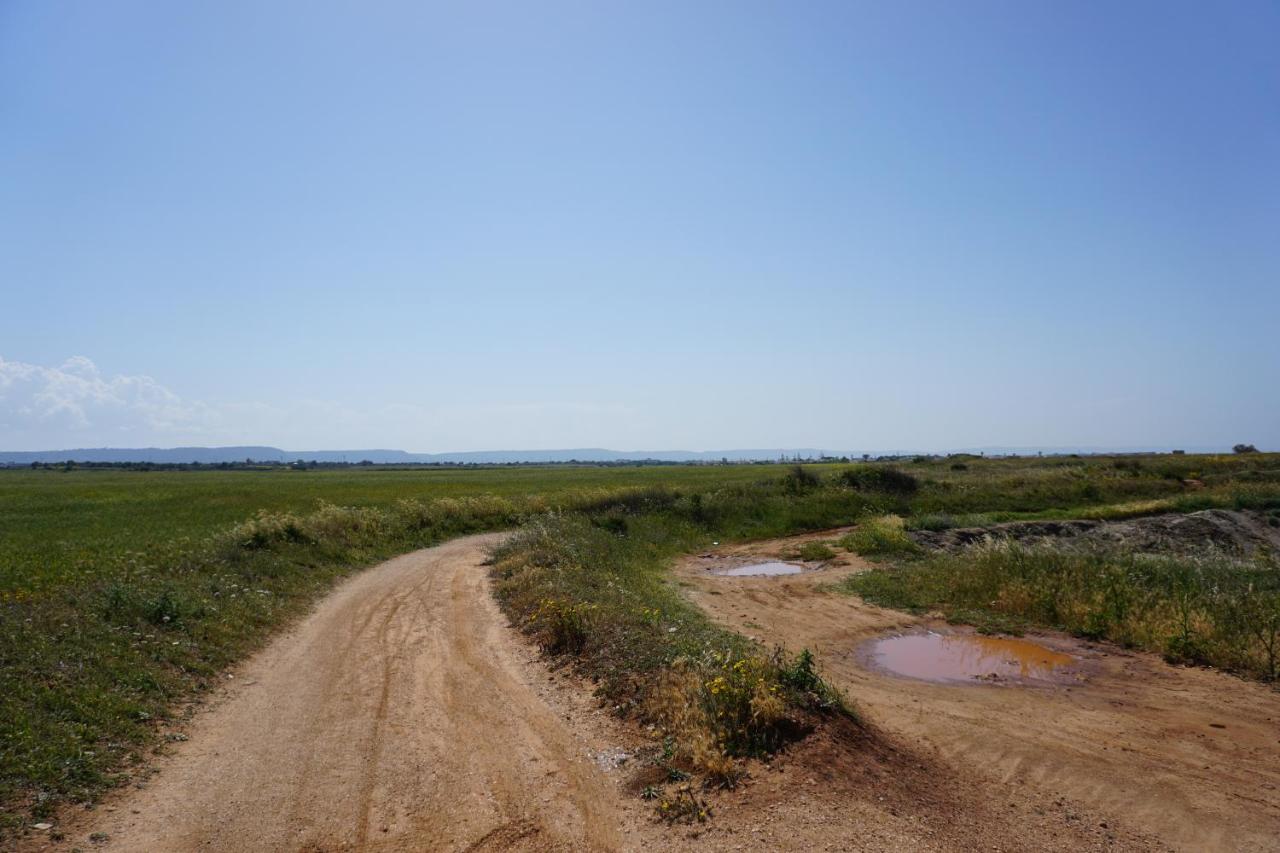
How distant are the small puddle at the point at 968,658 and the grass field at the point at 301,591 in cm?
338

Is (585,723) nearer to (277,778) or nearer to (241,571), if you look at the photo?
(277,778)

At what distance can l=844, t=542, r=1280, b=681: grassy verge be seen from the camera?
39.3 ft

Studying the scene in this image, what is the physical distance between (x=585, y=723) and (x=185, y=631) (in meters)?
7.87

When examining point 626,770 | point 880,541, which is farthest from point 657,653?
point 880,541

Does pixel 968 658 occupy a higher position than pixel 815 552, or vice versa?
pixel 815 552

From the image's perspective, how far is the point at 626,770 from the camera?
24.0 ft

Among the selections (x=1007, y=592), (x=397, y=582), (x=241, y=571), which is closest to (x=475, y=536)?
(x=397, y=582)

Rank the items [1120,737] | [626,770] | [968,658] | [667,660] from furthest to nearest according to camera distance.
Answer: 1. [968,658]
2. [667,660]
3. [1120,737]
4. [626,770]

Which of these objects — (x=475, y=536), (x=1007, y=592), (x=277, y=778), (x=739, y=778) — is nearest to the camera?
(x=739, y=778)

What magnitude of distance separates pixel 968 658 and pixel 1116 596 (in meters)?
4.69

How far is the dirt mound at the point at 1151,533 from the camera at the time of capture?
82.6ft

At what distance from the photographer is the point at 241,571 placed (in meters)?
16.8

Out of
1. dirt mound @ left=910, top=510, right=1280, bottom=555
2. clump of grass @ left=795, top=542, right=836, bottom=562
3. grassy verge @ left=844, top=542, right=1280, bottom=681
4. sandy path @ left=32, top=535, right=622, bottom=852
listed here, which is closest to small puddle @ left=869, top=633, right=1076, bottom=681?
grassy verge @ left=844, top=542, right=1280, bottom=681

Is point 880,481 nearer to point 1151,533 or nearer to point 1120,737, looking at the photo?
point 1151,533
